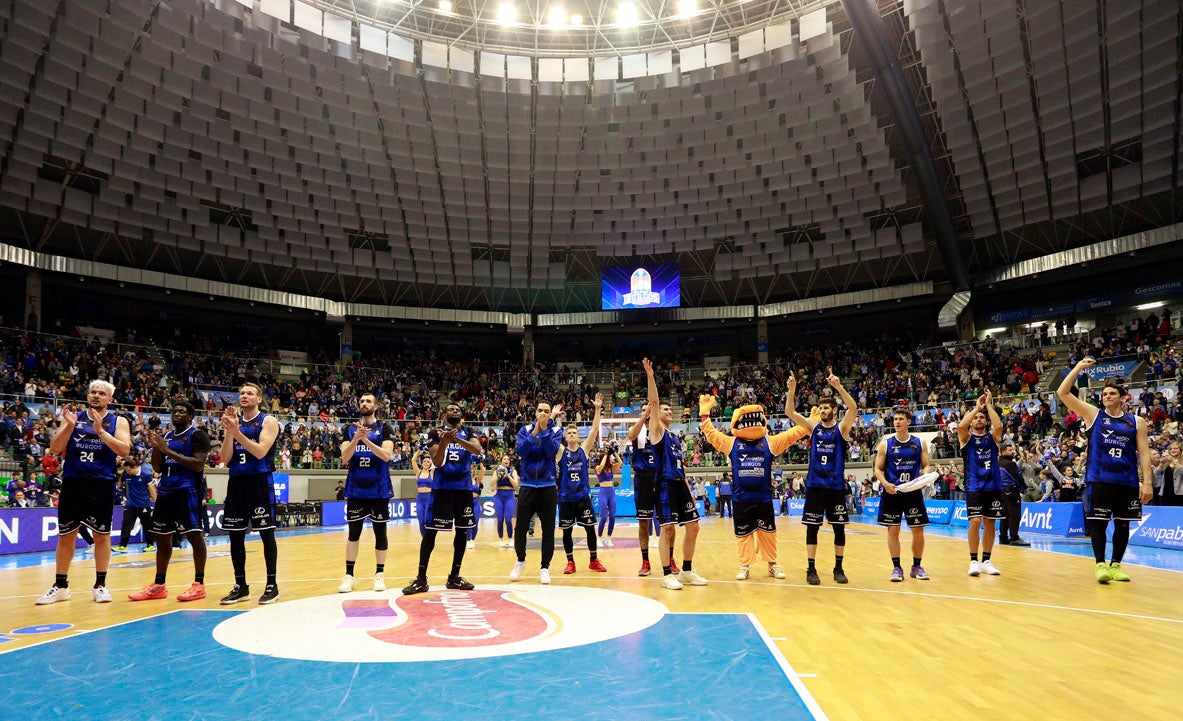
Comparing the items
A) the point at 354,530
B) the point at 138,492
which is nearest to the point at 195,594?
the point at 354,530

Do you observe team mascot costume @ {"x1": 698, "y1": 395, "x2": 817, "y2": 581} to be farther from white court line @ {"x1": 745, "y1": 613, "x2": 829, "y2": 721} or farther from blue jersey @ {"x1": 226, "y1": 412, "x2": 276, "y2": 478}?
blue jersey @ {"x1": 226, "y1": 412, "x2": 276, "y2": 478}

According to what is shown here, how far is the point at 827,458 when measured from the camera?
10.0m

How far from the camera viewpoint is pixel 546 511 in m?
9.62

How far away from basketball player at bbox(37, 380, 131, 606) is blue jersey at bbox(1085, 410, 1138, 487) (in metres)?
11.6

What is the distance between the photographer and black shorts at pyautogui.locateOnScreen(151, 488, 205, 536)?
8750 millimetres

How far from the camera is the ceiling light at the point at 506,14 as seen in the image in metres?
31.7

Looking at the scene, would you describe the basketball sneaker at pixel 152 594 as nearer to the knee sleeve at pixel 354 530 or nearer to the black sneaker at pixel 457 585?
the knee sleeve at pixel 354 530

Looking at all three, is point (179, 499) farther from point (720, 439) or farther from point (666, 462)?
point (720, 439)

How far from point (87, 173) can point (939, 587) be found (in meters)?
35.7

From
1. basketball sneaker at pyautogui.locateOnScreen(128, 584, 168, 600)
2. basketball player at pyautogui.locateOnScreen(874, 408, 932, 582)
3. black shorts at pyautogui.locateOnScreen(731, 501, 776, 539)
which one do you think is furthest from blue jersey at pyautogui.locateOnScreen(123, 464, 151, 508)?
basketball player at pyautogui.locateOnScreen(874, 408, 932, 582)

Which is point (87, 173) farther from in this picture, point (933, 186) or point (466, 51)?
point (933, 186)

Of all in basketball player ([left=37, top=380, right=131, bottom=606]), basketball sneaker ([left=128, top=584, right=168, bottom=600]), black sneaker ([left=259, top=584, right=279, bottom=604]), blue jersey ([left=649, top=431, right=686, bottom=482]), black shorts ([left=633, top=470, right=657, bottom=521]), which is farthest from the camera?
black shorts ([left=633, top=470, right=657, bottom=521])

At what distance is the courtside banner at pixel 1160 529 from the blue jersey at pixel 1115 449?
644 cm

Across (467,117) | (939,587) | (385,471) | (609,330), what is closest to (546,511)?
(385,471)
